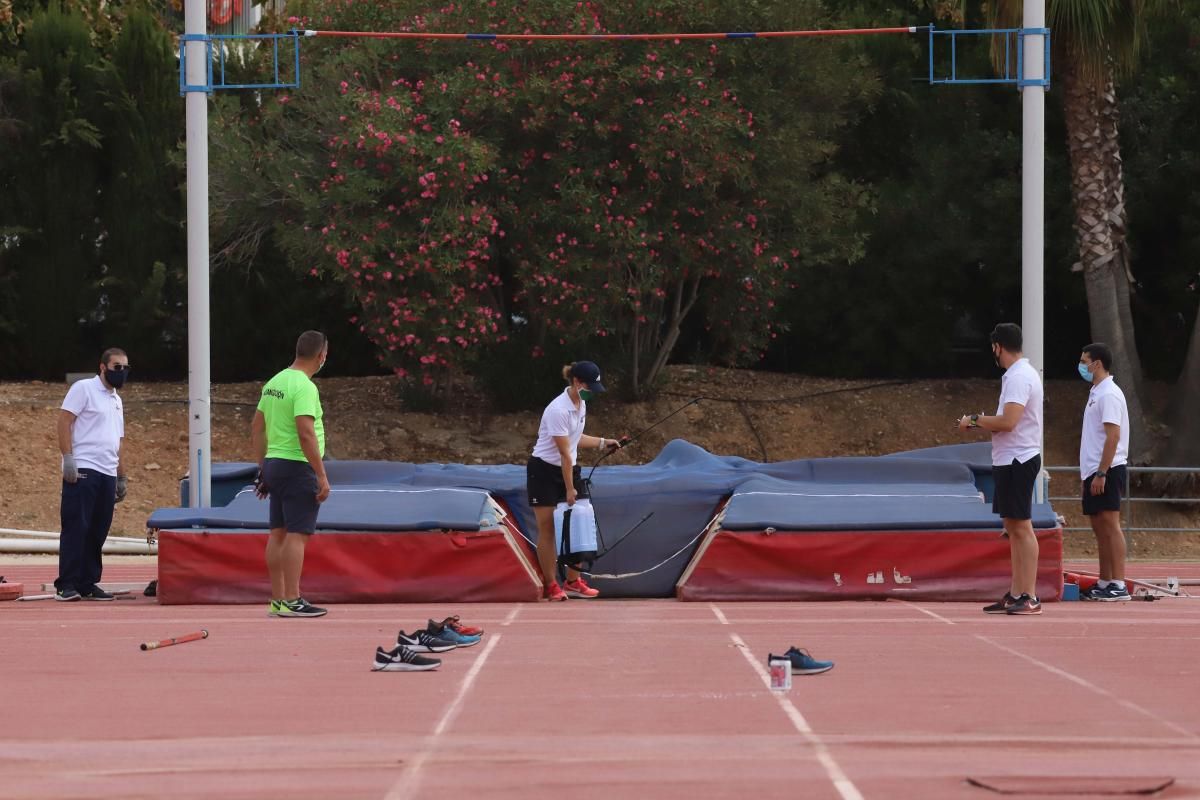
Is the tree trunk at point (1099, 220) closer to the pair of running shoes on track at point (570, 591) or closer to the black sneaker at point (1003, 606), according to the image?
the pair of running shoes on track at point (570, 591)

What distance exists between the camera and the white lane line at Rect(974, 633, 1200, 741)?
7.29 m

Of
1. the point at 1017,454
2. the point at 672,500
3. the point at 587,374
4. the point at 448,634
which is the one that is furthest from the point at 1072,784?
the point at 672,500

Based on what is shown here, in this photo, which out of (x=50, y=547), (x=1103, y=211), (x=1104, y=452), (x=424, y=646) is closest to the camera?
(x=424, y=646)

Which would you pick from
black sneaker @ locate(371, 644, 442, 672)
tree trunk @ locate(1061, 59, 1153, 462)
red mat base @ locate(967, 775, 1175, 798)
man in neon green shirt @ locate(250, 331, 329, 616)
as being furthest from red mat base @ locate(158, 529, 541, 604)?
tree trunk @ locate(1061, 59, 1153, 462)

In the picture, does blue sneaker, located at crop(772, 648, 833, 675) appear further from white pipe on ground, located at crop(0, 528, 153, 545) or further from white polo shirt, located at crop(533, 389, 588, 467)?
white pipe on ground, located at crop(0, 528, 153, 545)

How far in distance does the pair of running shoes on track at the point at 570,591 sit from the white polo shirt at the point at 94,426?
3.41 metres

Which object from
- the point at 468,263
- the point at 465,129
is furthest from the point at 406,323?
the point at 465,129

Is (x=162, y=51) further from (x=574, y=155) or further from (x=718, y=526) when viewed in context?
(x=718, y=526)

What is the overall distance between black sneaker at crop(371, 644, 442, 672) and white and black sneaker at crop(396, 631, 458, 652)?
23 cm

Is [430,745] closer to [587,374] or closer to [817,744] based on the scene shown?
[817,744]

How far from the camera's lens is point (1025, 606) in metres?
11.9

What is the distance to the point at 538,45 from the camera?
22.9 m

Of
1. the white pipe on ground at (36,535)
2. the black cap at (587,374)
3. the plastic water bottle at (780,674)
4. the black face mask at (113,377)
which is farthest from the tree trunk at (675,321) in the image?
the plastic water bottle at (780,674)

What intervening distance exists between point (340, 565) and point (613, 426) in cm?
1201
